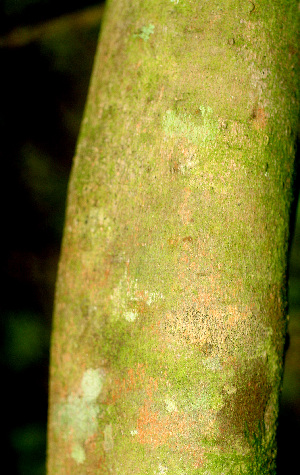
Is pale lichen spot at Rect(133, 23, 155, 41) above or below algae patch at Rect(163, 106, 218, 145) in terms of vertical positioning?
above

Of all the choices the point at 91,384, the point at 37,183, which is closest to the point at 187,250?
the point at 91,384

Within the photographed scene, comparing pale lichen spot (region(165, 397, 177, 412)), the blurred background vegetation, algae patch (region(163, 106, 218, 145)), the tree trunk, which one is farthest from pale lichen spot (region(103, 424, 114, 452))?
the blurred background vegetation

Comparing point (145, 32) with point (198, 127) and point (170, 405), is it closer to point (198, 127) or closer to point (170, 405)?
point (198, 127)

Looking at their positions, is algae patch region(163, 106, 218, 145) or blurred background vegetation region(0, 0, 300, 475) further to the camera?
blurred background vegetation region(0, 0, 300, 475)

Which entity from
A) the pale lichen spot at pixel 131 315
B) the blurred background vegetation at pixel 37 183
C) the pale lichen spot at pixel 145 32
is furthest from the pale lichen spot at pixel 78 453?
the blurred background vegetation at pixel 37 183

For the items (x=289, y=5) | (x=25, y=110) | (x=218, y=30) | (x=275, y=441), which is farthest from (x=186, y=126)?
(x=25, y=110)

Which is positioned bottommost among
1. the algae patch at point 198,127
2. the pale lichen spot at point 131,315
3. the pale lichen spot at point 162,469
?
the pale lichen spot at point 162,469

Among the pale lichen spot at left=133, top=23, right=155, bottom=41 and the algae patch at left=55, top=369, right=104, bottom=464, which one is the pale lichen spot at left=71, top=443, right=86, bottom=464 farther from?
the pale lichen spot at left=133, top=23, right=155, bottom=41

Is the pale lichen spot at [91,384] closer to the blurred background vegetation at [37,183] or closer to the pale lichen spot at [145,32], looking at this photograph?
the pale lichen spot at [145,32]
